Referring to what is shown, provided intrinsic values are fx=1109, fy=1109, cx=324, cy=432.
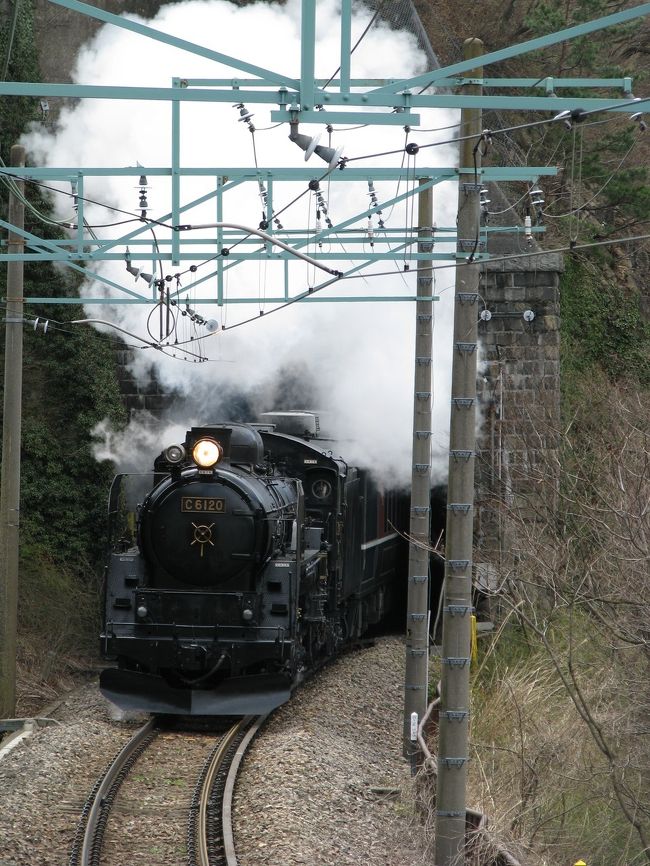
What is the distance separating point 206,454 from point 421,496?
2.23 m

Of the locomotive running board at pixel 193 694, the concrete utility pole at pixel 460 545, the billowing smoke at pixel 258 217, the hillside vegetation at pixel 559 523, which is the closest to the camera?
the concrete utility pole at pixel 460 545

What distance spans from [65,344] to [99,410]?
1343mm

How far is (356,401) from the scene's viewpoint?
698 inches

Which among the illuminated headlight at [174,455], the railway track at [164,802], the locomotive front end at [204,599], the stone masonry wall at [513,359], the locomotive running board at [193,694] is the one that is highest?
the stone masonry wall at [513,359]

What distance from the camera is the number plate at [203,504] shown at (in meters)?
11.2

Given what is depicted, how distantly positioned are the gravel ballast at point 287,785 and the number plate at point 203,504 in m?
2.33

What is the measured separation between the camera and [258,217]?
19.7 m

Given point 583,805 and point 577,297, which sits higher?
point 577,297

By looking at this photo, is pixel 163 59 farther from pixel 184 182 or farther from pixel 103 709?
pixel 103 709

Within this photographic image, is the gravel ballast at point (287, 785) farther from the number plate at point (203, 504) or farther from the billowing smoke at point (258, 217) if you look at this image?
the billowing smoke at point (258, 217)

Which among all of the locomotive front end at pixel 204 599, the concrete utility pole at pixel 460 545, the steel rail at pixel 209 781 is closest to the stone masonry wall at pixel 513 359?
the locomotive front end at pixel 204 599

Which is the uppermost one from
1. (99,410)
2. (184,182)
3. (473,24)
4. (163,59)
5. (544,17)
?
(473,24)

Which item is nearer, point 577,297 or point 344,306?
point 344,306

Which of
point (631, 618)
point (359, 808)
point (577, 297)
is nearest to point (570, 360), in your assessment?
point (577, 297)
